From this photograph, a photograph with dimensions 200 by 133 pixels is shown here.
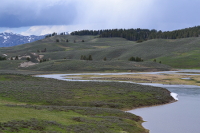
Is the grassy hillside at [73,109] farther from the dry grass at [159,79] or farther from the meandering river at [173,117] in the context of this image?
the dry grass at [159,79]

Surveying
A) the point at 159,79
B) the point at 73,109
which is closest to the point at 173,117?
the point at 73,109

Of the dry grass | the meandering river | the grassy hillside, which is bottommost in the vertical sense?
the meandering river

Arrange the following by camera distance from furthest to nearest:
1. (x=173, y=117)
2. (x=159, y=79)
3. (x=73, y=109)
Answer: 1. (x=159, y=79)
2. (x=173, y=117)
3. (x=73, y=109)

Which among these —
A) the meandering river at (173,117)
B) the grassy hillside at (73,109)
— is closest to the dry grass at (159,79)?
the grassy hillside at (73,109)

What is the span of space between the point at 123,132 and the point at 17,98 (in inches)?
804

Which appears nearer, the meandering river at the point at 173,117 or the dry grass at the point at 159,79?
the meandering river at the point at 173,117

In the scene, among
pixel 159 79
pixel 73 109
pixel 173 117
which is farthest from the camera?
pixel 159 79

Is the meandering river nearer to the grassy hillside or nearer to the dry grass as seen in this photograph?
the grassy hillside

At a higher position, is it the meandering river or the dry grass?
the dry grass

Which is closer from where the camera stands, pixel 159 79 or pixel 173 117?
pixel 173 117

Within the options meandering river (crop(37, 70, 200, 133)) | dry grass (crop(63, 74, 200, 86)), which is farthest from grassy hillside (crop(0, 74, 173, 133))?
dry grass (crop(63, 74, 200, 86))

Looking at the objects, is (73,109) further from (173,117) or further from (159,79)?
(159,79)

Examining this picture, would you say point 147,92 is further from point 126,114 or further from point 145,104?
point 126,114

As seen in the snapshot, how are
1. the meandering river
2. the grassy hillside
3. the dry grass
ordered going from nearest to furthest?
the grassy hillside → the meandering river → the dry grass
